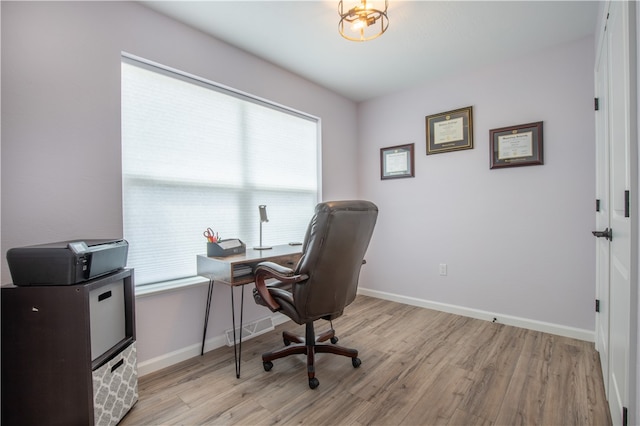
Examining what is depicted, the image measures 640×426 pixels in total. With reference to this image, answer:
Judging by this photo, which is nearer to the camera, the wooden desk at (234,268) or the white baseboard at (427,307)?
the wooden desk at (234,268)

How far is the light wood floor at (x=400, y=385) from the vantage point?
153 cm

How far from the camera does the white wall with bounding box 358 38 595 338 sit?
240cm

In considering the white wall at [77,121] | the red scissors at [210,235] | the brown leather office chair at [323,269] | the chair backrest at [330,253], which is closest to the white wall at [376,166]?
the white wall at [77,121]

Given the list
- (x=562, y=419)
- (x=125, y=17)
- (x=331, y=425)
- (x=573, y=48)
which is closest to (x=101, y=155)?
(x=125, y=17)

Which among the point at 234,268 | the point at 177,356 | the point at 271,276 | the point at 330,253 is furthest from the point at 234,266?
the point at 177,356

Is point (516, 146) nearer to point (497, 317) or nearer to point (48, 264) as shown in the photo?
point (497, 317)

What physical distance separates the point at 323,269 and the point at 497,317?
6.82 ft

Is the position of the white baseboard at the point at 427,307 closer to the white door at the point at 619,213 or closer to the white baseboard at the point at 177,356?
the white baseboard at the point at 177,356

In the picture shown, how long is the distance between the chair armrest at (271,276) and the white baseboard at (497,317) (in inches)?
79.1

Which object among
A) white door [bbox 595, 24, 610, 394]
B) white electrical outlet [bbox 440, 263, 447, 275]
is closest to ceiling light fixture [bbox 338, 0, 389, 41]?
white door [bbox 595, 24, 610, 394]

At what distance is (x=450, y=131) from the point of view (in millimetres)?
3049

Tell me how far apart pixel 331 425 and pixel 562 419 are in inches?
46.1

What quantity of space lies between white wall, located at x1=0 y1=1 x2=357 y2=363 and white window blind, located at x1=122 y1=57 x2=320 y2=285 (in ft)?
0.45

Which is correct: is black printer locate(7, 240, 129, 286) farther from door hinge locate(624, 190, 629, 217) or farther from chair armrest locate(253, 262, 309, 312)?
door hinge locate(624, 190, 629, 217)
